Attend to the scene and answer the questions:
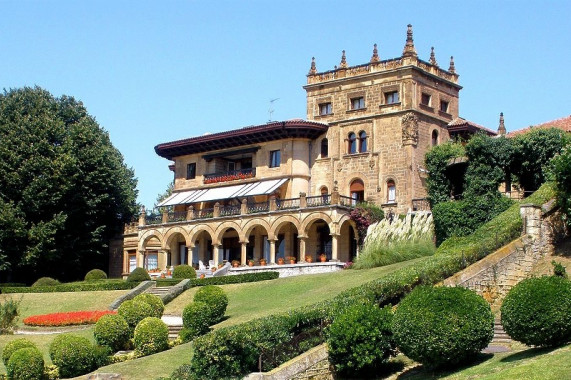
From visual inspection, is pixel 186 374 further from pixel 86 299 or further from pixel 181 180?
pixel 181 180

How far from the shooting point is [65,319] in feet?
133

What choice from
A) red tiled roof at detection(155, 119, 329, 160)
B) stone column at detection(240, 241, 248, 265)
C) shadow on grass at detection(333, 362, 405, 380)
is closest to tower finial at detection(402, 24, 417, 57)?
red tiled roof at detection(155, 119, 329, 160)

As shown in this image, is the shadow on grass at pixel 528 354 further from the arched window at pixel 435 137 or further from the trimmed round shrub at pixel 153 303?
the arched window at pixel 435 137

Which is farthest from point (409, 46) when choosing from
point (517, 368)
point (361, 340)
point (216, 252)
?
point (517, 368)

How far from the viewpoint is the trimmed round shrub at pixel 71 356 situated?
3072cm

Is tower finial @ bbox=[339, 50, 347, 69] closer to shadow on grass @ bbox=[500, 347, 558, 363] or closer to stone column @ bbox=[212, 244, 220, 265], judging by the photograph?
stone column @ bbox=[212, 244, 220, 265]

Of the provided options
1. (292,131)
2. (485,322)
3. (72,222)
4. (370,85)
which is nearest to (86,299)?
(72,222)

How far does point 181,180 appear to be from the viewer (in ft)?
206

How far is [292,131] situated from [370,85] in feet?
17.7

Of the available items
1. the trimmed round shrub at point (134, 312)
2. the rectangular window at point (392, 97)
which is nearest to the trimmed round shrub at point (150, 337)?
the trimmed round shrub at point (134, 312)

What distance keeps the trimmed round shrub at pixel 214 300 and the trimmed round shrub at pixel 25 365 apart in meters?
7.13

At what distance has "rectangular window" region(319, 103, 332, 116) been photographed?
56822mm

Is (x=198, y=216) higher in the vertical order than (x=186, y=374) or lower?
higher

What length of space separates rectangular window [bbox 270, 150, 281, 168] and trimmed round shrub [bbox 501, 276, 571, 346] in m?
36.3
